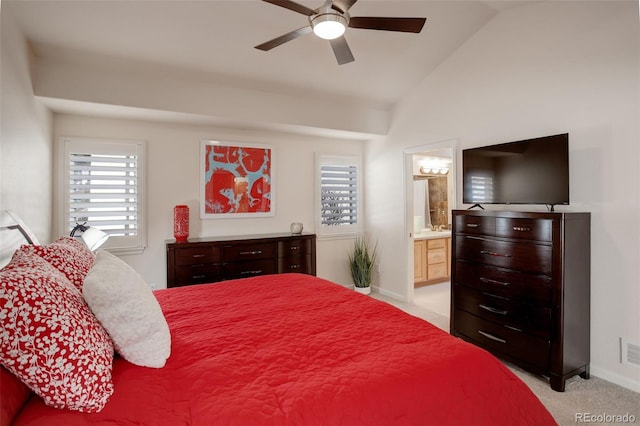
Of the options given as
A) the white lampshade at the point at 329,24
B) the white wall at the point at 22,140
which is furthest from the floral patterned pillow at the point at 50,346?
the white lampshade at the point at 329,24

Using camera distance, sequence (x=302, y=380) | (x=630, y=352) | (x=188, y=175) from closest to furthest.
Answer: (x=302, y=380)
(x=630, y=352)
(x=188, y=175)

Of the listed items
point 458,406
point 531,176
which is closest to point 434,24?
point 531,176

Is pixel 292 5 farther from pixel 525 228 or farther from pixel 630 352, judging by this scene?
pixel 630 352

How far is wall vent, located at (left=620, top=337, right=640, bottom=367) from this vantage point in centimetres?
246

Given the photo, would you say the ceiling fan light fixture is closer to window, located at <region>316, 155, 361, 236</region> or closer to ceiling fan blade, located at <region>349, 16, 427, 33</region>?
ceiling fan blade, located at <region>349, 16, 427, 33</region>

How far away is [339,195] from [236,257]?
1.90 m

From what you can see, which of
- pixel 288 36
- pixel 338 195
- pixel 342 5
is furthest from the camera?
pixel 338 195

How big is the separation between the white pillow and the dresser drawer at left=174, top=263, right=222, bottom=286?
2407 mm

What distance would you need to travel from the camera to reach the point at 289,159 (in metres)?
4.74

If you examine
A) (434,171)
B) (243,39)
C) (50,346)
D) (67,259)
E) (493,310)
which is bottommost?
(493,310)

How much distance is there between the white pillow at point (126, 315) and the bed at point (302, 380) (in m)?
0.02

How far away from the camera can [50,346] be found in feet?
3.08

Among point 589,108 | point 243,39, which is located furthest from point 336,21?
point 589,108

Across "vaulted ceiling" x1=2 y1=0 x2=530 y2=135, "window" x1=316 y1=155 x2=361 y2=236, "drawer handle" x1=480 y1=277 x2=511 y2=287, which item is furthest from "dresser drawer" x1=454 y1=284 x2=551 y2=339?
"vaulted ceiling" x1=2 y1=0 x2=530 y2=135
